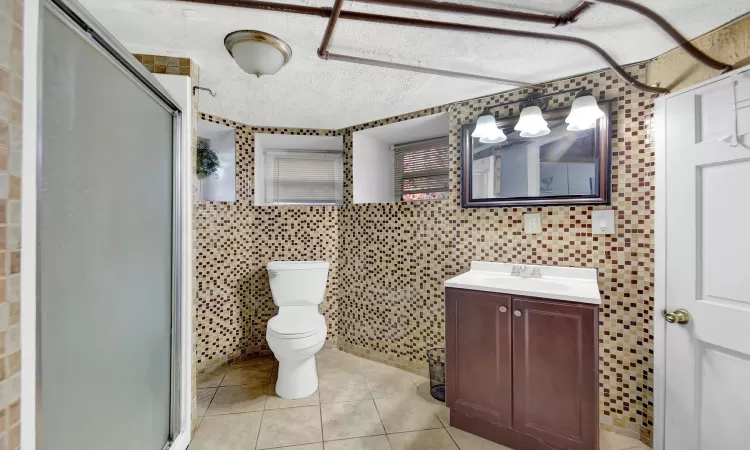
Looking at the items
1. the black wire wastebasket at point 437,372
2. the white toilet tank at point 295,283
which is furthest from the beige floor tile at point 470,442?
the white toilet tank at point 295,283

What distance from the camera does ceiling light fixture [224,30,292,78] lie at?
1.35 metres

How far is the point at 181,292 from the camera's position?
4.90 ft

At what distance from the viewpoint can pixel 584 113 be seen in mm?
1622

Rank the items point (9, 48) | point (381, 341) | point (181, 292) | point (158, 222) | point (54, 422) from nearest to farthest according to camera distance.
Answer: point (9, 48), point (54, 422), point (158, 222), point (181, 292), point (381, 341)

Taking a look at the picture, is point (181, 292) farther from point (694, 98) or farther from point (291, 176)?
point (694, 98)

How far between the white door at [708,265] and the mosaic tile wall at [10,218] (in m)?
2.31

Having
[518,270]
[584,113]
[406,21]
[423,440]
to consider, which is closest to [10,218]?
[406,21]

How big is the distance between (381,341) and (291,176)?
1.74 metres

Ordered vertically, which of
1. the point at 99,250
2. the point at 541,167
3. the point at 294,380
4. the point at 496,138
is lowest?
the point at 294,380

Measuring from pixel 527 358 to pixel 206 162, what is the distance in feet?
8.46

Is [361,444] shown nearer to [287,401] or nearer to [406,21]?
[287,401]

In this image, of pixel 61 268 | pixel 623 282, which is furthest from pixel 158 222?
pixel 623 282

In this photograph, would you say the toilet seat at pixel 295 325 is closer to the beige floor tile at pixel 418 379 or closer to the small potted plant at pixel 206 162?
the beige floor tile at pixel 418 379

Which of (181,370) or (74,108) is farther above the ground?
(74,108)
